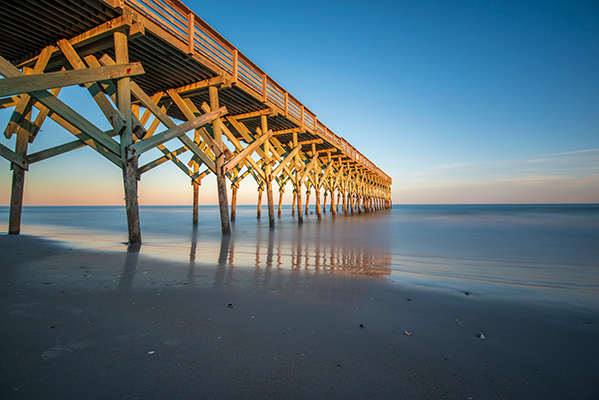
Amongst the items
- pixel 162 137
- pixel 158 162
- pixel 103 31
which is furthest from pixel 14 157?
pixel 103 31

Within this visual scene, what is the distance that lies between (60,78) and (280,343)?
6.33m

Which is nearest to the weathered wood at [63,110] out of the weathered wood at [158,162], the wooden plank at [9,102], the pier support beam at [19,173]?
the wooden plank at [9,102]

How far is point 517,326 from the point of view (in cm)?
238

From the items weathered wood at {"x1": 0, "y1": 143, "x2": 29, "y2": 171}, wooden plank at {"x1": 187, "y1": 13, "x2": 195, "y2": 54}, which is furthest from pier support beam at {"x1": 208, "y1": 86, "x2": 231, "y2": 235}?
weathered wood at {"x1": 0, "y1": 143, "x2": 29, "y2": 171}

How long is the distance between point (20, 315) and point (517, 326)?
4.43m

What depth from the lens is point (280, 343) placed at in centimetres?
201

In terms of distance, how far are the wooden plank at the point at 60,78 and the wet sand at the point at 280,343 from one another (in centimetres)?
374

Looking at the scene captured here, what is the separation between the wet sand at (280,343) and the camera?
154 cm

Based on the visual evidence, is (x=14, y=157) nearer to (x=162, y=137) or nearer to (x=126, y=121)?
(x=126, y=121)

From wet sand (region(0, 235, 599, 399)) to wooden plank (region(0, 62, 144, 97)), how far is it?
147 inches

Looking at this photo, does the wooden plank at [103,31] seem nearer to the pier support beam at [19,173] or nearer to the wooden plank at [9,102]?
the wooden plank at [9,102]

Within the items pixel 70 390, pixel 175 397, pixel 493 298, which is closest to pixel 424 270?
pixel 493 298

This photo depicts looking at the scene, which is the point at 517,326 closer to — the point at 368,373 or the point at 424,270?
the point at 368,373

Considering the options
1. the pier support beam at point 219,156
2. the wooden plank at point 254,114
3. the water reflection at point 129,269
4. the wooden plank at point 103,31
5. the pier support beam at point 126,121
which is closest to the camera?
the water reflection at point 129,269
